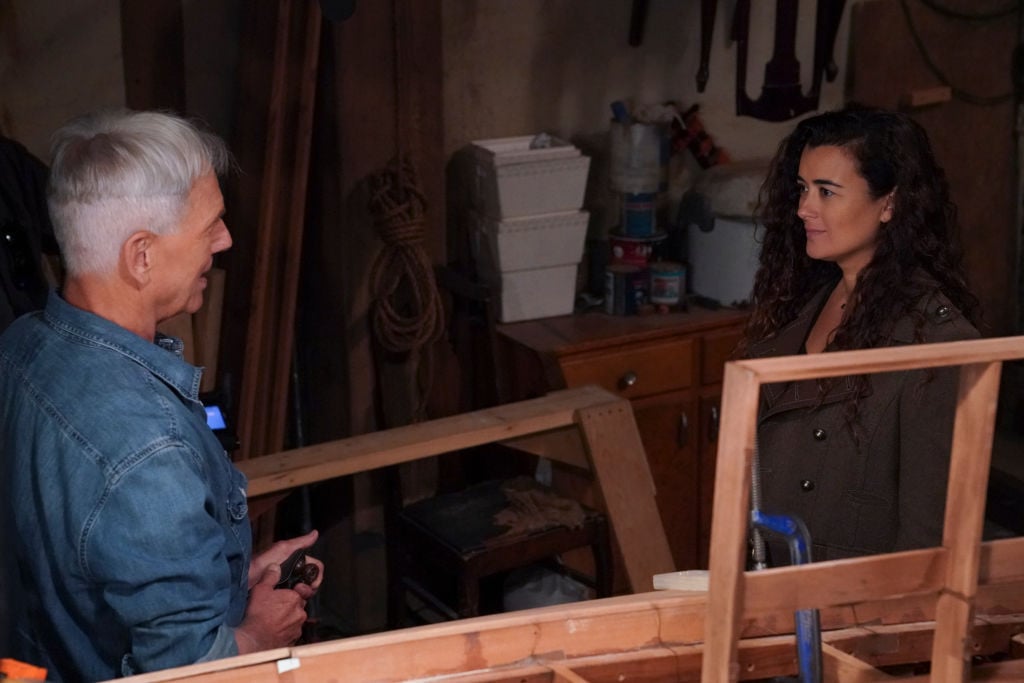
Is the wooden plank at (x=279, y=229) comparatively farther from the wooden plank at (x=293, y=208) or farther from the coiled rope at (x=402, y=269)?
the coiled rope at (x=402, y=269)

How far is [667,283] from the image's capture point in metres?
4.70

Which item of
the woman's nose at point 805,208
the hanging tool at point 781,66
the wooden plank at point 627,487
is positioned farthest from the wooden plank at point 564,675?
the hanging tool at point 781,66

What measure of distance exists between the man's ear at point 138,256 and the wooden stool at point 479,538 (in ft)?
6.16

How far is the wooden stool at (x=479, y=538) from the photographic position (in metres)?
3.85

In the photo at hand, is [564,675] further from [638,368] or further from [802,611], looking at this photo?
[638,368]

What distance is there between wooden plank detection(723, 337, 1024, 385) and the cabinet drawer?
266cm

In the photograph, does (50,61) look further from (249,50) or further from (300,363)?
(300,363)

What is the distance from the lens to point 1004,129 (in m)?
5.68

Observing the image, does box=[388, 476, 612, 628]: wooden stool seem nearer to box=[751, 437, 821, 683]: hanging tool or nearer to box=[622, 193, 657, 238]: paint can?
box=[622, 193, 657, 238]: paint can

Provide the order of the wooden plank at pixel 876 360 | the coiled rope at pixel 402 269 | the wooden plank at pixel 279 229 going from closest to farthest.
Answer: the wooden plank at pixel 876 360 < the wooden plank at pixel 279 229 < the coiled rope at pixel 402 269

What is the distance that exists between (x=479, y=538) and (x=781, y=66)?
2065mm

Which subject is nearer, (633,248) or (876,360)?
(876,360)

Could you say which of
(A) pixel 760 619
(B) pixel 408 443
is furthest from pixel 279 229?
(A) pixel 760 619

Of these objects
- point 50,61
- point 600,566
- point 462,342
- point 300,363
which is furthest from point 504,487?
point 50,61
